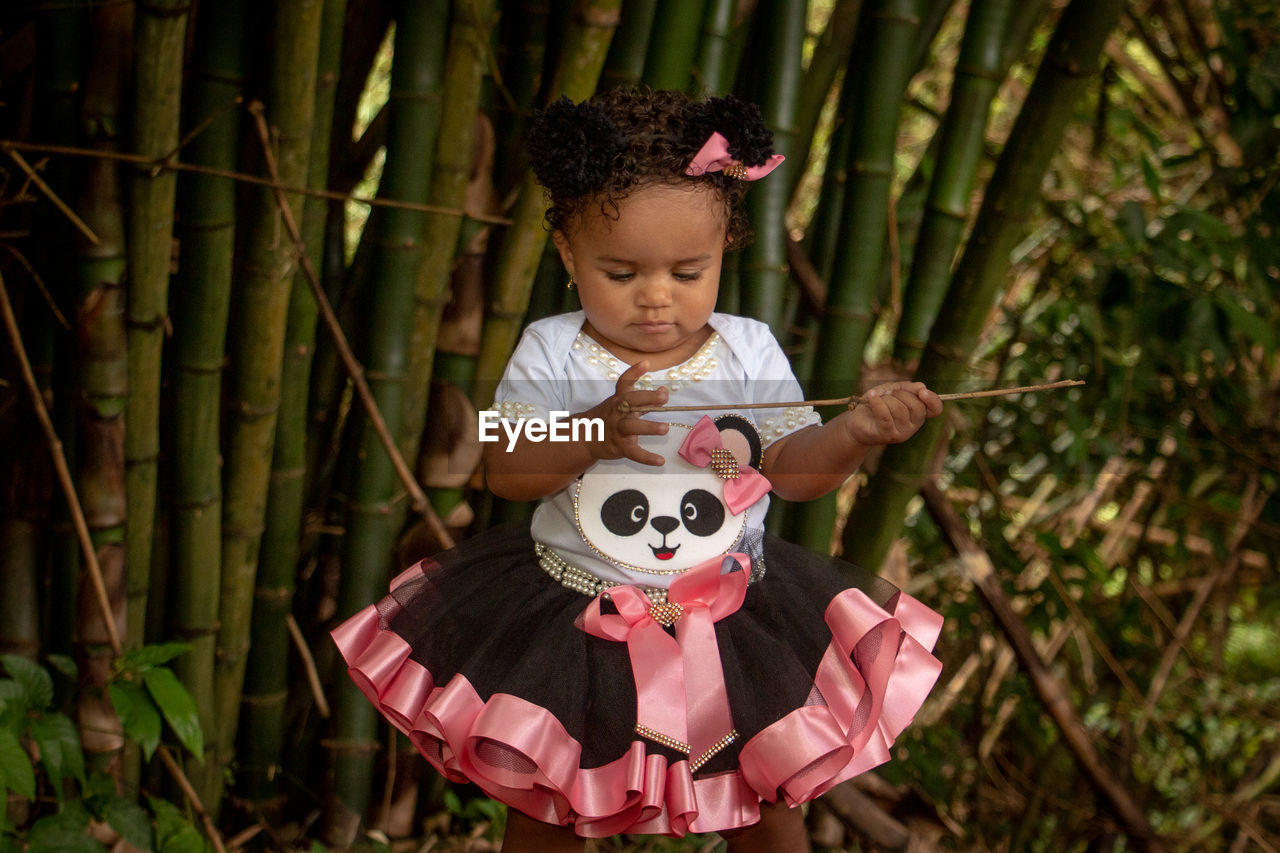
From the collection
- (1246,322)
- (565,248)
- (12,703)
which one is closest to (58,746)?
(12,703)

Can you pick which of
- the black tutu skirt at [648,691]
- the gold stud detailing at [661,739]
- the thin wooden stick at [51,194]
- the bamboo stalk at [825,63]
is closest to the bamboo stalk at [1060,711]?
the bamboo stalk at [825,63]

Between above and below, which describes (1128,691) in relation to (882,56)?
below

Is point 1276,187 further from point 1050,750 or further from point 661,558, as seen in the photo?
point 661,558

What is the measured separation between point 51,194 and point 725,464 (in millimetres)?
642

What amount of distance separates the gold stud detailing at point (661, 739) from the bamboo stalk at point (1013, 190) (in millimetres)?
404

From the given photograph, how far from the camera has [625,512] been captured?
660 mm

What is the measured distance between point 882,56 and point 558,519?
0.48 metres

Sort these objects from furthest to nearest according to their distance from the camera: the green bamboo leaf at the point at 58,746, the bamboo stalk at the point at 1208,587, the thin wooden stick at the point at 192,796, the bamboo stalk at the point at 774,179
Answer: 1. the bamboo stalk at the point at 1208,587
2. the thin wooden stick at the point at 192,796
3. the green bamboo leaf at the point at 58,746
4. the bamboo stalk at the point at 774,179

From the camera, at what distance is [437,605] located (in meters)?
0.71

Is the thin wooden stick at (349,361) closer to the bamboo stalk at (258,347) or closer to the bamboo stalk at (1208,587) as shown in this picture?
the bamboo stalk at (258,347)

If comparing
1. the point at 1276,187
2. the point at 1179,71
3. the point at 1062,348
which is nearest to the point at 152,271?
the point at 1062,348

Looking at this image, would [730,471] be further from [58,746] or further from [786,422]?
[58,746]

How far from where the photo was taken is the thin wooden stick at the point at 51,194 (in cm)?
90

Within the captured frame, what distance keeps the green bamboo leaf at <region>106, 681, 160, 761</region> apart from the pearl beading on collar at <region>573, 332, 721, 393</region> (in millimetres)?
551
